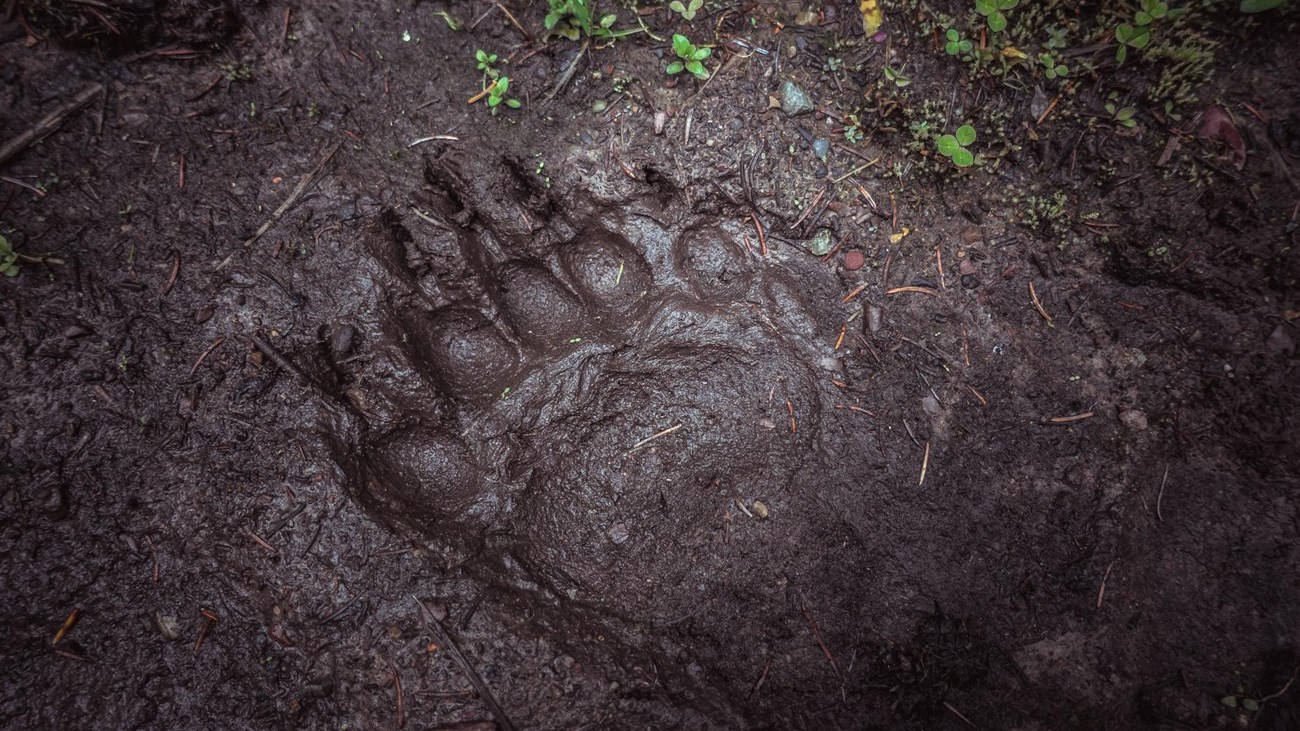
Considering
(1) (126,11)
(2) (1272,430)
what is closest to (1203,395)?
(2) (1272,430)

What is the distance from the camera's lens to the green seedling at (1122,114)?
8.14 ft

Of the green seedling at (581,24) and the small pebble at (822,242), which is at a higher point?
the green seedling at (581,24)

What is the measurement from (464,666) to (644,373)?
1.52 meters

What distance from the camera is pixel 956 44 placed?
8.32ft

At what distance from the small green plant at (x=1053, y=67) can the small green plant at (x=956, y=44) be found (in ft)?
0.95

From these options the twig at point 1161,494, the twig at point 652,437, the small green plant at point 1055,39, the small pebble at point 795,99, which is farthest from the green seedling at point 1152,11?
the twig at point 652,437

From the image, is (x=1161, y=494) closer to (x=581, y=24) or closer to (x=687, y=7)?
(x=687, y=7)

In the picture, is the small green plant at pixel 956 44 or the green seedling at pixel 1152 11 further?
the small green plant at pixel 956 44

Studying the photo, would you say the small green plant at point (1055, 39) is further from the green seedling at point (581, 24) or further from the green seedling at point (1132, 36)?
the green seedling at point (581, 24)

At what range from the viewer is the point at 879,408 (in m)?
2.77

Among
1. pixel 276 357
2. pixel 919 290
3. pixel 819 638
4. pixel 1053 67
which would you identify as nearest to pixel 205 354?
pixel 276 357

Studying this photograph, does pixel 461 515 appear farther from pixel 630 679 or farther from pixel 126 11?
pixel 126 11

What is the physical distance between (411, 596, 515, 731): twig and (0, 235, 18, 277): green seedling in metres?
2.13

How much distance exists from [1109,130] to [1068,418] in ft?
4.21
